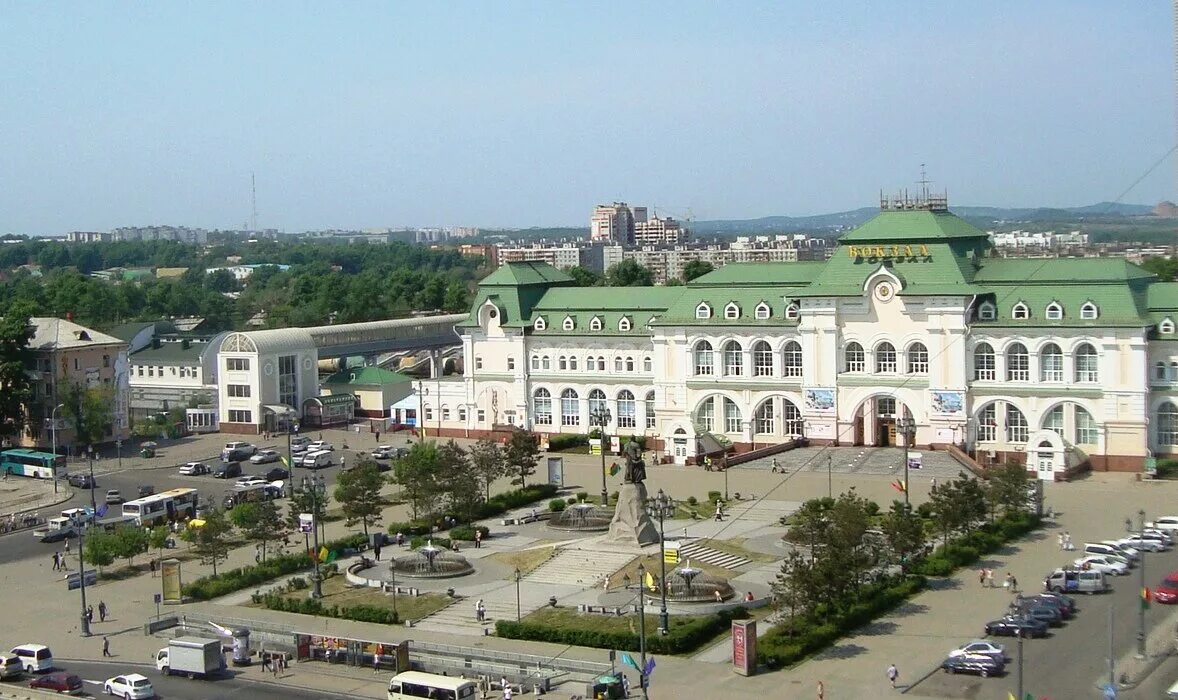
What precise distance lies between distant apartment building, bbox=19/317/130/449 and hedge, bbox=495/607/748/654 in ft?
149

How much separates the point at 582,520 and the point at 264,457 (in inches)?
1044

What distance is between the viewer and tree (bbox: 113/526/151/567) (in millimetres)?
49656

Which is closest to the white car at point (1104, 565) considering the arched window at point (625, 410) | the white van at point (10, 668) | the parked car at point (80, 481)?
the white van at point (10, 668)

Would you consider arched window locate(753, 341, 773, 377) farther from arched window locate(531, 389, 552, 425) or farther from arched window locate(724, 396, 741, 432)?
arched window locate(531, 389, 552, 425)

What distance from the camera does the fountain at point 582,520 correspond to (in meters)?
53.5

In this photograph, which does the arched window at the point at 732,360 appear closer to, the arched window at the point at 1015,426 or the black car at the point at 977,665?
the arched window at the point at 1015,426

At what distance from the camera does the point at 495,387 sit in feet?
260

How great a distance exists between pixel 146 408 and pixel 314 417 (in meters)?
14.9

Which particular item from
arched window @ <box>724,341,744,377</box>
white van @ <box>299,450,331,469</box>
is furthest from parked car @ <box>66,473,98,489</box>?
arched window @ <box>724,341,744,377</box>

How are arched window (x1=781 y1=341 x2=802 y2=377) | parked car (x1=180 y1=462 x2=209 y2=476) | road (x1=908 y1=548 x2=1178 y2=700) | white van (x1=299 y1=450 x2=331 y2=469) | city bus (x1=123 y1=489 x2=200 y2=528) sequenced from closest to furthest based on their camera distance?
1. road (x1=908 y1=548 x2=1178 y2=700)
2. city bus (x1=123 y1=489 x2=200 y2=528)
3. arched window (x1=781 y1=341 x2=802 y2=377)
4. parked car (x1=180 y1=462 x2=209 y2=476)
5. white van (x1=299 y1=450 x2=331 y2=469)

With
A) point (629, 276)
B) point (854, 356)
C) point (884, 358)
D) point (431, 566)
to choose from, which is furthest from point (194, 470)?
point (629, 276)

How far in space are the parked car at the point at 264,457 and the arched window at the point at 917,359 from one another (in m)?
32.1

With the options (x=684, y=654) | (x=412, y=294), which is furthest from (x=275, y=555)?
(x=412, y=294)

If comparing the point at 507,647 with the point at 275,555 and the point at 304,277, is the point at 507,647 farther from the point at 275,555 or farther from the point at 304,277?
the point at 304,277
